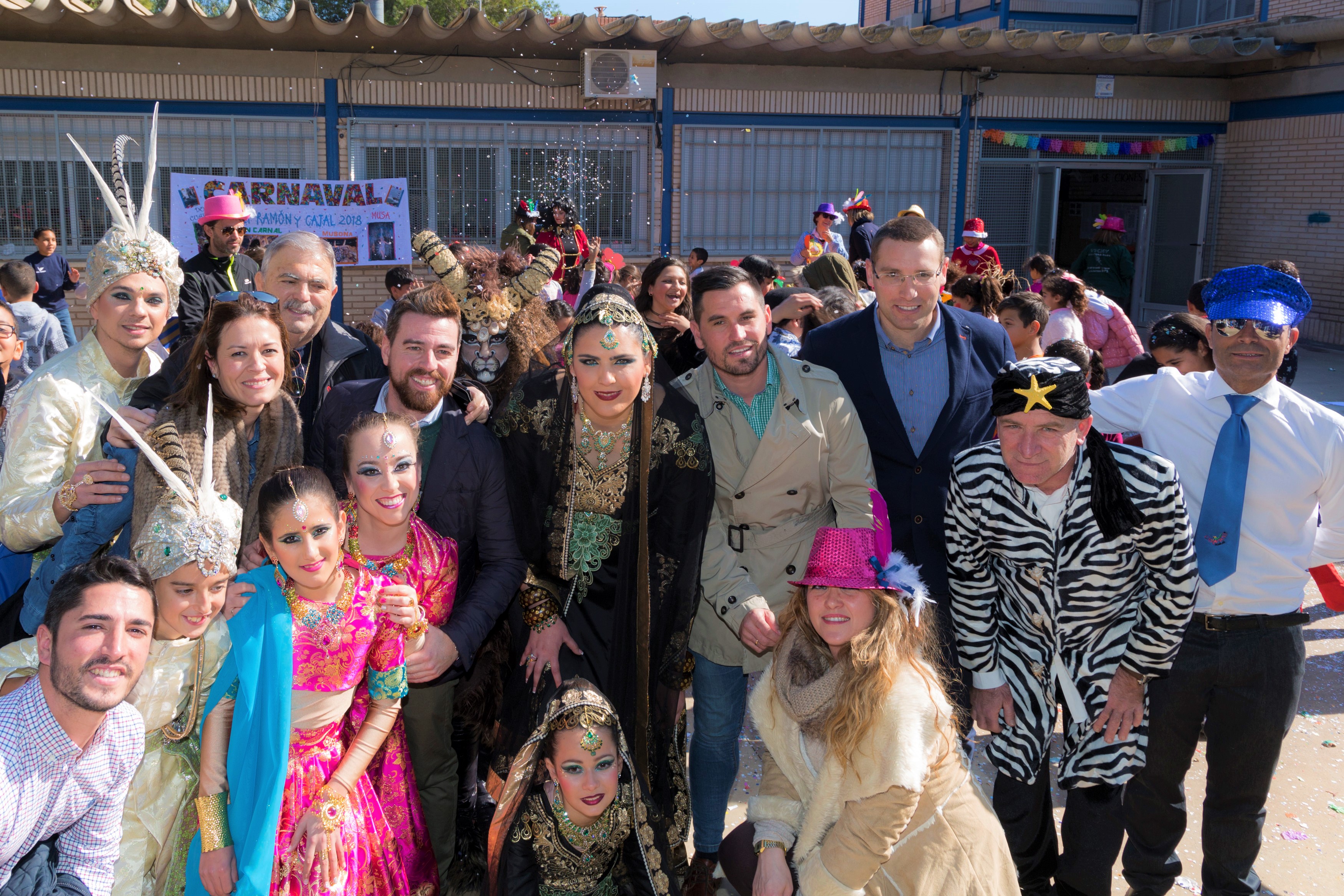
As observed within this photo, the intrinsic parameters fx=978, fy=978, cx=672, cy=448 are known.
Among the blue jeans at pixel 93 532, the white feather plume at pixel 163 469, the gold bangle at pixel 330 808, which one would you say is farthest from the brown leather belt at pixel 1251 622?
the blue jeans at pixel 93 532

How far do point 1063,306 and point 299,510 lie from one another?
5533 mm

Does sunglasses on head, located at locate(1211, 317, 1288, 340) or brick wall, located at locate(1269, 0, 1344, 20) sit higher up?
brick wall, located at locate(1269, 0, 1344, 20)

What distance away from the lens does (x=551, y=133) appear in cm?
1216

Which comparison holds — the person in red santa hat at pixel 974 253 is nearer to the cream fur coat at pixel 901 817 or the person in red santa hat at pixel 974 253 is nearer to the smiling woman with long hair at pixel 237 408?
the cream fur coat at pixel 901 817

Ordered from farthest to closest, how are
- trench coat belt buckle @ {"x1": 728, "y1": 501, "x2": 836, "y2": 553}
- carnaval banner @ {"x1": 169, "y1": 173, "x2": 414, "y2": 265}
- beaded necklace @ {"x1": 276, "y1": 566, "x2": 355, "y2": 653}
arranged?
1. carnaval banner @ {"x1": 169, "y1": 173, "x2": 414, "y2": 265}
2. trench coat belt buckle @ {"x1": 728, "y1": 501, "x2": 836, "y2": 553}
3. beaded necklace @ {"x1": 276, "y1": 566, "x2": 355, "y2": 653}

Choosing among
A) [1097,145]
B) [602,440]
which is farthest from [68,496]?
[1097,145]

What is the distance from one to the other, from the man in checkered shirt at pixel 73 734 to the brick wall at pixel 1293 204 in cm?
1546

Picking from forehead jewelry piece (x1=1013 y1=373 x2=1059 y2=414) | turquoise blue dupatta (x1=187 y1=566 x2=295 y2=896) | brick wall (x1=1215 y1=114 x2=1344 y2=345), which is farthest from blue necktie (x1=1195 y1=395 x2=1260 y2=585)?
brick wall (x1=1215 y1=114 x2=1344 y2=345)

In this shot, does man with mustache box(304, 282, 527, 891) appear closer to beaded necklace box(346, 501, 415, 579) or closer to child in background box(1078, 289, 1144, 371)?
beaded necklace box(346, 501, 415, 579)

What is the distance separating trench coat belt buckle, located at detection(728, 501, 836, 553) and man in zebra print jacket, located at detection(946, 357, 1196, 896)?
0.49 metres

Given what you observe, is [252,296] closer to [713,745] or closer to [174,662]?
[174,662]

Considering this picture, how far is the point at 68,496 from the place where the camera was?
288cm

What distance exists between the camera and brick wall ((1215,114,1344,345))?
13.4 metres

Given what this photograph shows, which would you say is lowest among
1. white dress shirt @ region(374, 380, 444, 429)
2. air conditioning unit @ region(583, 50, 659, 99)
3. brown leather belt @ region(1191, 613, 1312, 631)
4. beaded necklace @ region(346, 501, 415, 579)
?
brown leather belt @ region(1191, 613, 1312, 631)
